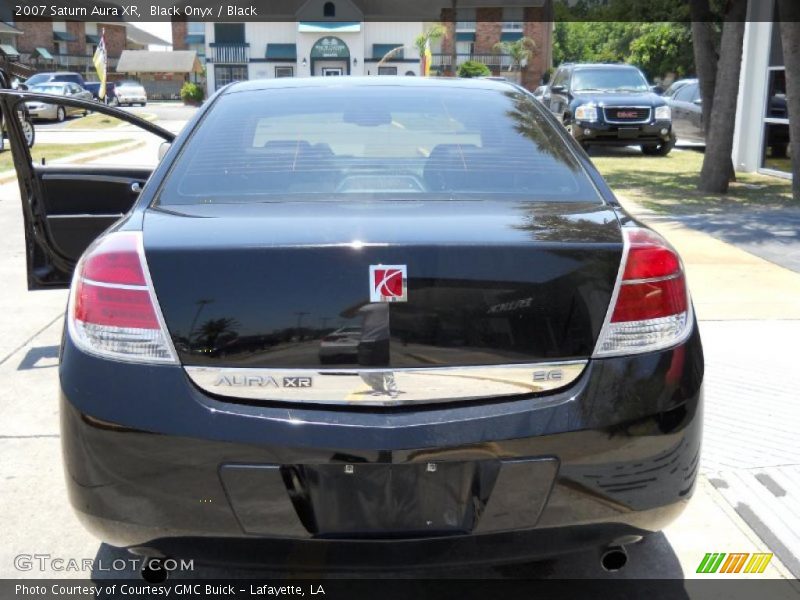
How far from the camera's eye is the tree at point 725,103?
11.7 m

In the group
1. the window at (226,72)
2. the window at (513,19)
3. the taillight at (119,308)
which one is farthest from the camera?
the window at (513,19)

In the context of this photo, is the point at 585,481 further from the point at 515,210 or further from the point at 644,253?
the point at 515,210

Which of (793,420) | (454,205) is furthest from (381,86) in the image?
(793,420)

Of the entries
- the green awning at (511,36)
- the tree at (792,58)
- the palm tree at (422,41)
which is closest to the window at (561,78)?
the tree at (792,58)

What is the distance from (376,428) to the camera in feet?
7.33

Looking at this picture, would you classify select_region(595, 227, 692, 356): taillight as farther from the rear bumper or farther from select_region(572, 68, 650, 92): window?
select_region(572, 68, 650, 92): window

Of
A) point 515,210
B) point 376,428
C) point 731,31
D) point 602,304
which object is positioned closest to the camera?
point 376,428

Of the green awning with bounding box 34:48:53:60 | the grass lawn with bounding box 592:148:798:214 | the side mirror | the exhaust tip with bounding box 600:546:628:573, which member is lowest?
the exhaust tip with bounding box 600:546:628:573

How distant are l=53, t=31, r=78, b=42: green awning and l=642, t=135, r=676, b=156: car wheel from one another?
62281 mm

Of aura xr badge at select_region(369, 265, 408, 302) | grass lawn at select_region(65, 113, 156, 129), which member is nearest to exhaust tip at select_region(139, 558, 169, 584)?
aura xr badge at select_region(369, 265, 408, 302)

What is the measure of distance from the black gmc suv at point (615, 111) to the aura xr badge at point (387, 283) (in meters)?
15.8

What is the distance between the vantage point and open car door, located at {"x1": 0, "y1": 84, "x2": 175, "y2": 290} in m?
5.02

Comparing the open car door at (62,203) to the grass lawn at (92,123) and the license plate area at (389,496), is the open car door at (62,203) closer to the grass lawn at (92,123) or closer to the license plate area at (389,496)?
the license plate area at (389,496)

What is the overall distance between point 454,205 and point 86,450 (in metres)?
1.29
